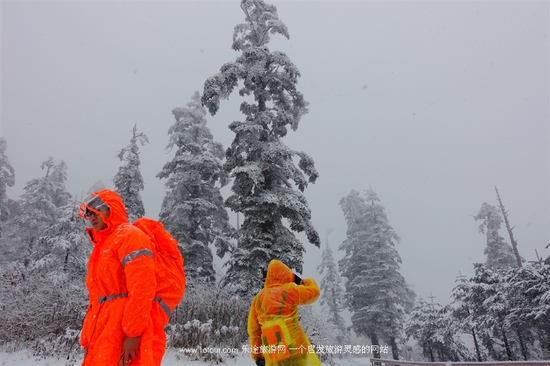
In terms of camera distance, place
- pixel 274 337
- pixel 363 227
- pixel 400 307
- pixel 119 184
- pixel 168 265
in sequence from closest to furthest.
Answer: pixel 168 265 → pixel 274 337 → pixel 119 184 → pixel 400 307 → pixel 363 227

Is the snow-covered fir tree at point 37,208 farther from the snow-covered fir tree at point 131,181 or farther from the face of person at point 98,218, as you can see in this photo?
the face of person at point 98,218

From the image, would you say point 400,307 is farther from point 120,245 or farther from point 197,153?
point 120,245

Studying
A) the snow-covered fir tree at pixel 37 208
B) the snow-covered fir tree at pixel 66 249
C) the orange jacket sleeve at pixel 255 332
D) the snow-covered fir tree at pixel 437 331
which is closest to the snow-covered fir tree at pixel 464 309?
the snow-covered fir tree at pixel 437 331

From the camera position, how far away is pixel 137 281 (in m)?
2.47

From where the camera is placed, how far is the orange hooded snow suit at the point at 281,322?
3.60 metres

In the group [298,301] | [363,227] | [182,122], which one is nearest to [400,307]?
[363,227]

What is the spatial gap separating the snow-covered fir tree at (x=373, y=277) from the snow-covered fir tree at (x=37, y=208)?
25.1 m

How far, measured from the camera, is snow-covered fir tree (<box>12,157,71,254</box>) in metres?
27.0

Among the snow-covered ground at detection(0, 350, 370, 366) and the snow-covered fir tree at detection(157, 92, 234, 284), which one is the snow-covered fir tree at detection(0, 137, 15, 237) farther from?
the snow-covered ground at detection(0, 350, 370, 366)

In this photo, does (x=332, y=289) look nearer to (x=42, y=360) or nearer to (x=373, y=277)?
(x=373, y=277)

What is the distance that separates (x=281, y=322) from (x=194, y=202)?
15767mm

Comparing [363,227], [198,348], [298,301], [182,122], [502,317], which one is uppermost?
[182,122]

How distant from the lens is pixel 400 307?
25.1 metres

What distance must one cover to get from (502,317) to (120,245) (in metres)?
19.5
